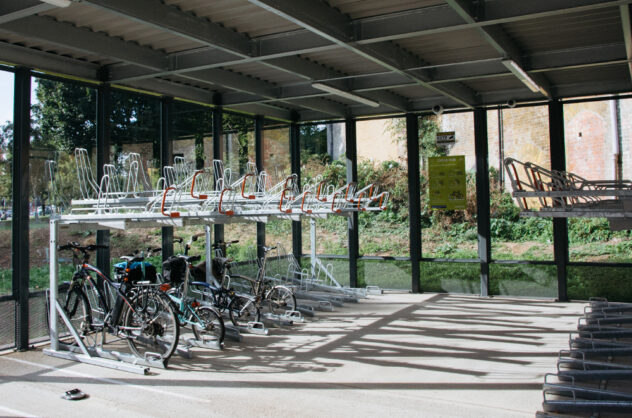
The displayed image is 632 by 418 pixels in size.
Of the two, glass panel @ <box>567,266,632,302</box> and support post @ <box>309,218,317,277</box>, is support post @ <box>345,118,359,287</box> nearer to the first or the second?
support post @ <box>309,218,317,277</box>

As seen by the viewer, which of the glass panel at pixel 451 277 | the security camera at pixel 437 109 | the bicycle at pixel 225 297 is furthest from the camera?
the glass panel at pixel 451 277

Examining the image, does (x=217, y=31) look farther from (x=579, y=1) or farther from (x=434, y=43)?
(x=579, y=1)

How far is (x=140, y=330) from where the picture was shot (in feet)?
17.6

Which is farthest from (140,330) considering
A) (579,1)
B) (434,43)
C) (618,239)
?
(618,239)

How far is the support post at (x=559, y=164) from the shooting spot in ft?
28.3

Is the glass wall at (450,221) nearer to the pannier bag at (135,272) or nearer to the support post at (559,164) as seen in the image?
the support post at (559,164)

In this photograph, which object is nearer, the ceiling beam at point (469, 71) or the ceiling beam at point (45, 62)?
the ceiling beam at point (45, 62)

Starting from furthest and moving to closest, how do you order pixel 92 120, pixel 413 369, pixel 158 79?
pixel 158 79 < pixel 92 120 < pixel 413 369

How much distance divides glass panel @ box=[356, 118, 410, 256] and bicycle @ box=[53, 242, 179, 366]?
4.97 m

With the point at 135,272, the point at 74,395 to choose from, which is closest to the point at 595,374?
the point at 74,395

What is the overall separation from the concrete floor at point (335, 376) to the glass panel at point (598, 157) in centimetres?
176

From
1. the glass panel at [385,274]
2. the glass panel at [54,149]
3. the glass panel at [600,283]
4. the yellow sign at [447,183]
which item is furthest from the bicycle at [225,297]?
the glass panel at [600,283]

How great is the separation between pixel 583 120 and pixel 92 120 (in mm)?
7053

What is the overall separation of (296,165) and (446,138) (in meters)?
2.81
